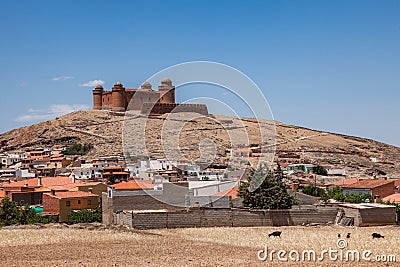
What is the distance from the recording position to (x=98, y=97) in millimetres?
105125

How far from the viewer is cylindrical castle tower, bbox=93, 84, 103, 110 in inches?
4087

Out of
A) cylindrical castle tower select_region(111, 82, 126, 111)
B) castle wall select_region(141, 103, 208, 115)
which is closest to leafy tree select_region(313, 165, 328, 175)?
castle wall select_region(141, 103, 208, 115)

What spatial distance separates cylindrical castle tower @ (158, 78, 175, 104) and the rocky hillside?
3.63 meters

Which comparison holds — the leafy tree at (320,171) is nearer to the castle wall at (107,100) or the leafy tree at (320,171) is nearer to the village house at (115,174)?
the village house at (115,174)

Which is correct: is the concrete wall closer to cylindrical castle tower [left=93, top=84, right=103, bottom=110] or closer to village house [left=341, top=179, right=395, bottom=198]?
village house [left=341, top=179, right=395, bottom=198]

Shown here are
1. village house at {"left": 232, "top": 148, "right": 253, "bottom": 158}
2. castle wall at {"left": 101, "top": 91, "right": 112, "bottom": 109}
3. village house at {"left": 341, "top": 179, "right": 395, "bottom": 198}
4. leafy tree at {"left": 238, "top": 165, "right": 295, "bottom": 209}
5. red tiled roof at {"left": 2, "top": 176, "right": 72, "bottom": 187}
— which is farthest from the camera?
castle wall at {"left": 101, "top": 91, "right": 112, "bottom": 109}

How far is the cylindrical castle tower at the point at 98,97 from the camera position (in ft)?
341

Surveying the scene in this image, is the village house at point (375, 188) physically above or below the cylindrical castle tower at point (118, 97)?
below

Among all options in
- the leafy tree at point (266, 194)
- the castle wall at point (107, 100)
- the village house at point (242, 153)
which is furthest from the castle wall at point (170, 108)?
the leafy tree at point (266, 194)

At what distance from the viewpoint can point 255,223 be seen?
25719 mm

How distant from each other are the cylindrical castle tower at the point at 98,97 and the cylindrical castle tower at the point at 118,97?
510 centimetres

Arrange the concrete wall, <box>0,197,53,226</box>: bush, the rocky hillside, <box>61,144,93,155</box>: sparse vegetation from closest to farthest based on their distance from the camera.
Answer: the concrete wall → <box>0,197,53,226</box>: bush → the rocky hillside → <box>61,144,93,155</box>: sparse vegetation

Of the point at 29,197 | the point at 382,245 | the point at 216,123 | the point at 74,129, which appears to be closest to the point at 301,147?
the point at 216,123

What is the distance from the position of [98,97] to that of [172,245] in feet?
293
